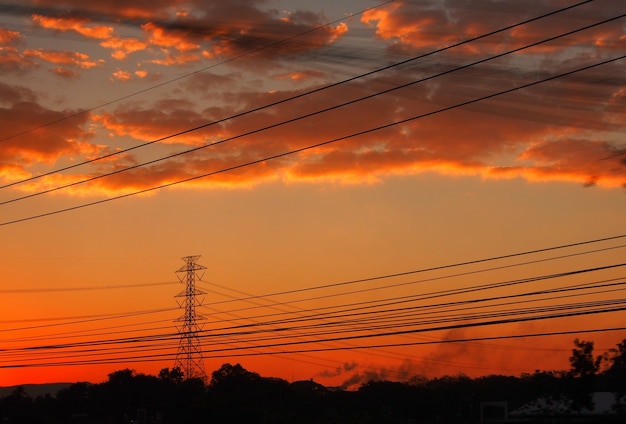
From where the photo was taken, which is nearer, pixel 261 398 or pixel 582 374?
pixel 582 374

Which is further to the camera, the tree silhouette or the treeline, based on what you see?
the treeline

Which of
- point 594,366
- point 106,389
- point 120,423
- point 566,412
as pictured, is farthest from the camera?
point 106,389

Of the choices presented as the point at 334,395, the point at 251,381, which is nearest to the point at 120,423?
the point at 251,381

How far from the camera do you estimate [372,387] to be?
164125 mm

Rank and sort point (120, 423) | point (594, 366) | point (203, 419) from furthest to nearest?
point (120, 423), point (203, 419), point (594, 366)

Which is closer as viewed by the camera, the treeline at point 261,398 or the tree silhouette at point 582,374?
the tree silhouette at point 582,374

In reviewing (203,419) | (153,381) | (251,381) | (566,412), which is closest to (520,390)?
(251,381)

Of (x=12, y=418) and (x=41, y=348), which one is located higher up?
(x=41, y=348)

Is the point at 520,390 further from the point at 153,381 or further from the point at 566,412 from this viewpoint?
the point at 566,412

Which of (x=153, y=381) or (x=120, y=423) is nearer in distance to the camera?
(x=120, y=423)

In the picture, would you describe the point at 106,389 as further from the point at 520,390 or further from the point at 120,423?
the point at 520,390

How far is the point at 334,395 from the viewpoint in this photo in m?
159

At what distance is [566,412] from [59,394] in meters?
125

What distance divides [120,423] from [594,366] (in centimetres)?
10592
